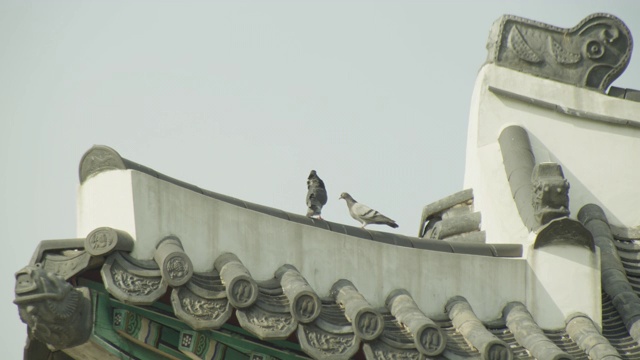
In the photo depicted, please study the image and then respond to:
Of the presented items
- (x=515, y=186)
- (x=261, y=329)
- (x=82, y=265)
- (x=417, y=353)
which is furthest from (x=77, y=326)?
(x=515, y=186)

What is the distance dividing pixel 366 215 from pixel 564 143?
170cm

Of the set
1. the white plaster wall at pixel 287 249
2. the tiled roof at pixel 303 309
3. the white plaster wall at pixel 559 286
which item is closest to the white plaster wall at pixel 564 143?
the white plaster wall at pixel 559 286

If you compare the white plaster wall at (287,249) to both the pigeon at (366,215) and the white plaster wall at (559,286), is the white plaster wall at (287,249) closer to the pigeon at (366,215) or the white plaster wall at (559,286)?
the white plaster wall at (559,286)

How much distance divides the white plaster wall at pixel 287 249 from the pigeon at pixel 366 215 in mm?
1589

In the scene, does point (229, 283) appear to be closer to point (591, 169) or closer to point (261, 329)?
point (261, 329)

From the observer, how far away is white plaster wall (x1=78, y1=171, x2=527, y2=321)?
→ 9492 millimetres

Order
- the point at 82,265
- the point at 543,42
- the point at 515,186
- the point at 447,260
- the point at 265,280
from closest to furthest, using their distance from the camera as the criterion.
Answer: the point at 82,265 → the point at 265,280 → the point at 447,260 → the point at 515,186 → the point at 543,42

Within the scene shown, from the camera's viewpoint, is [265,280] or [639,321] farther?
[639,321]

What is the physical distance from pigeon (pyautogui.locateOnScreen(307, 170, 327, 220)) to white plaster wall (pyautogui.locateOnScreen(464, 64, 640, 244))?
5.68 ft

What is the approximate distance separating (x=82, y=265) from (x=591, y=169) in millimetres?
4802

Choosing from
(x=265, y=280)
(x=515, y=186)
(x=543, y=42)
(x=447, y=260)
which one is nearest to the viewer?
(x=265, y=280)

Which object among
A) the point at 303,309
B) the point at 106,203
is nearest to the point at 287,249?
the point at 303,309

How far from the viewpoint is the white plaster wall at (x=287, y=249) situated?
949cm

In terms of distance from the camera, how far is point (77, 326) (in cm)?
912
